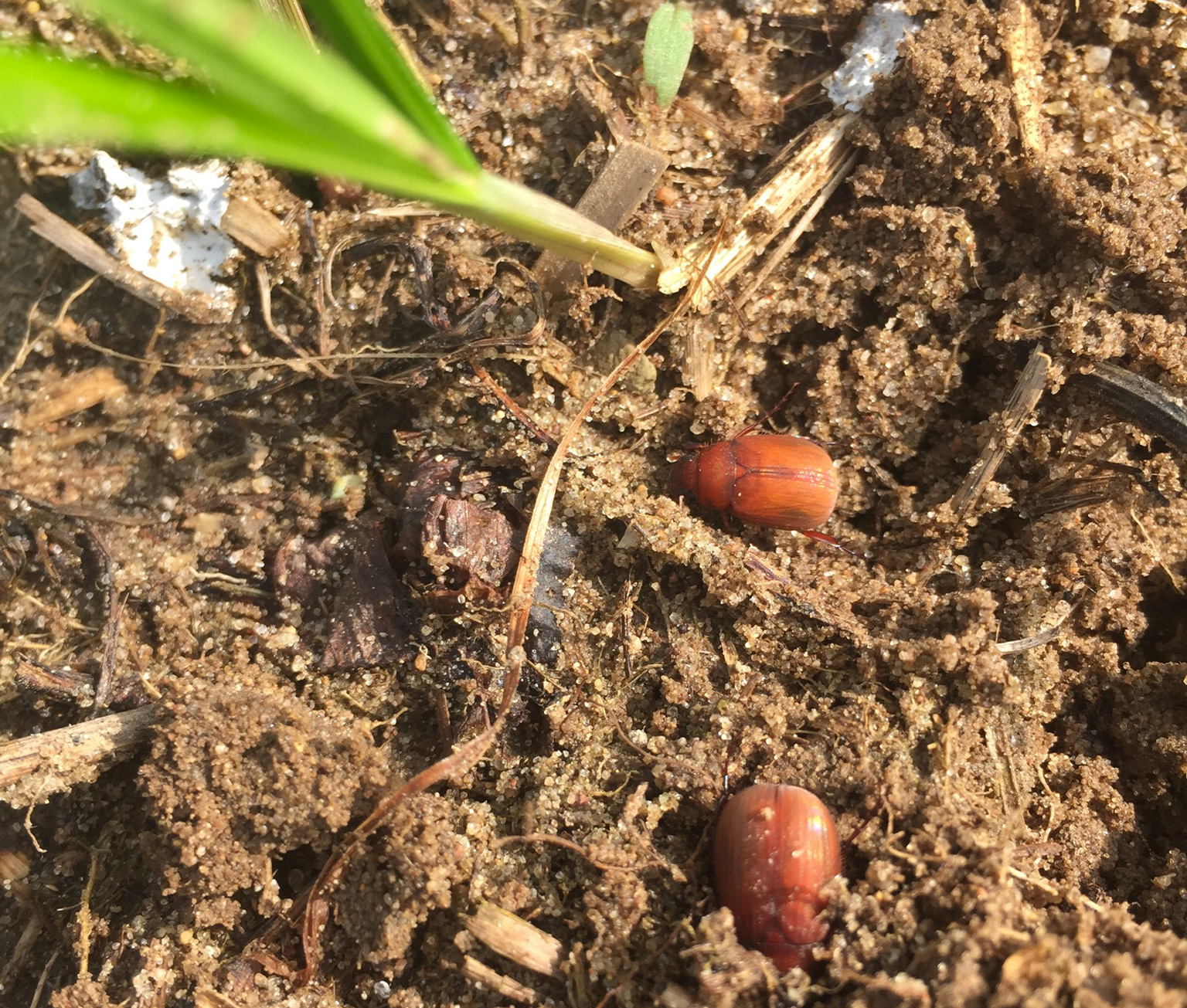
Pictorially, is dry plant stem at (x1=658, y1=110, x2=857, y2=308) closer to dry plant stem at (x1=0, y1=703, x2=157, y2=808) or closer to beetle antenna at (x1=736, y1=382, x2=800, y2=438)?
beetle antenna at (x1=736, y1=382, x2=800, y2=438)

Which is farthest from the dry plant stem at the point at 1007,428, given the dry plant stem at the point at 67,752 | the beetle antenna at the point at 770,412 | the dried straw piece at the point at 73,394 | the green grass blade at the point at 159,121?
the dried straw piece at the point at 73,394

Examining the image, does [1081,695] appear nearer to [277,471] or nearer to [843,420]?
[843,420]

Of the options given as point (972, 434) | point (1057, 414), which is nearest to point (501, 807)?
point (972, 434)

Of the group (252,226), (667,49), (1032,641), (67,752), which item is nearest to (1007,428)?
(1032,641)

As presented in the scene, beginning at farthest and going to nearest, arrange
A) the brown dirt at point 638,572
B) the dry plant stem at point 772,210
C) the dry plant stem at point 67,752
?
the dry plant stem at point 772,210
the dry plant stem at point 67,752
the brown dirt at point 638,572

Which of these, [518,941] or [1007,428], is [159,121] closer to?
[518,941]

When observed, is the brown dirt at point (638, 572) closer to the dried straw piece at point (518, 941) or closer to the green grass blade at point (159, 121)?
the dried straw piece at point (518, 941)

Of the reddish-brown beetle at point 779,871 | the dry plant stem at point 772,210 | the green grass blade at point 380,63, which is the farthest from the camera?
the dry plant stem at point 772,210

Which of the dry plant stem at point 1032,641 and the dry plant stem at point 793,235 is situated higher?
the dry plant stem at point 793,235
